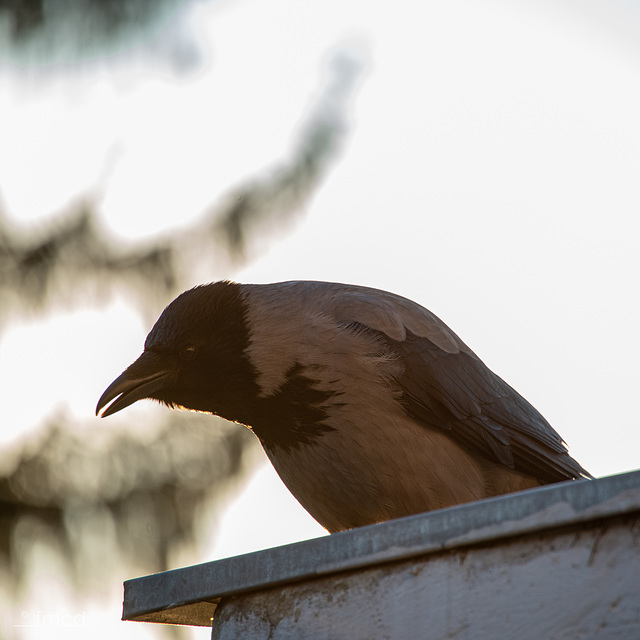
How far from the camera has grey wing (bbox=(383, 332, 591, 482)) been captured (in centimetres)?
336

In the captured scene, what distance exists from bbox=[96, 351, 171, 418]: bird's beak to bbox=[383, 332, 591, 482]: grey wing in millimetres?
849

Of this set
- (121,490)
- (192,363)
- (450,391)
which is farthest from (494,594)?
(121,490)

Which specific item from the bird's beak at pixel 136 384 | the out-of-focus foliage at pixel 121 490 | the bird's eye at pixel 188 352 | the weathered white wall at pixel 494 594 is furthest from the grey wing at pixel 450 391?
the out-of-focus foliage at pixel 121 490

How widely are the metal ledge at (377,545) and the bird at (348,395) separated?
0.99 metres

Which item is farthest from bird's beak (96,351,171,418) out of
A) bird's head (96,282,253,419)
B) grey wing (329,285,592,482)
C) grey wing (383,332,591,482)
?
grey wing (383,332,591,482)

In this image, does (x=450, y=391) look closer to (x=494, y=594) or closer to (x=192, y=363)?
(x=192, y=363)

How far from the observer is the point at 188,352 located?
3.54m

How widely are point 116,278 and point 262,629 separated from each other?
407cm

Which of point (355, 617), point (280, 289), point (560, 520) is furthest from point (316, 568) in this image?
point (280, 289)

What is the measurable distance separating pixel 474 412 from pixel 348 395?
0.54m

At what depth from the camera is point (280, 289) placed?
364cm

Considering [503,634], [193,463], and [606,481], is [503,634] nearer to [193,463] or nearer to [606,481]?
[606,481]

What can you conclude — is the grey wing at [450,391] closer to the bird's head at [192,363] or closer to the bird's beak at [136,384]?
the bird's head at [192,363]

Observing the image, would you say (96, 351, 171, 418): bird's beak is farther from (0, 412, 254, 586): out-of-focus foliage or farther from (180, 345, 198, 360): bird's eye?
(0, 412, 254, 586): out-of-focus foliage
